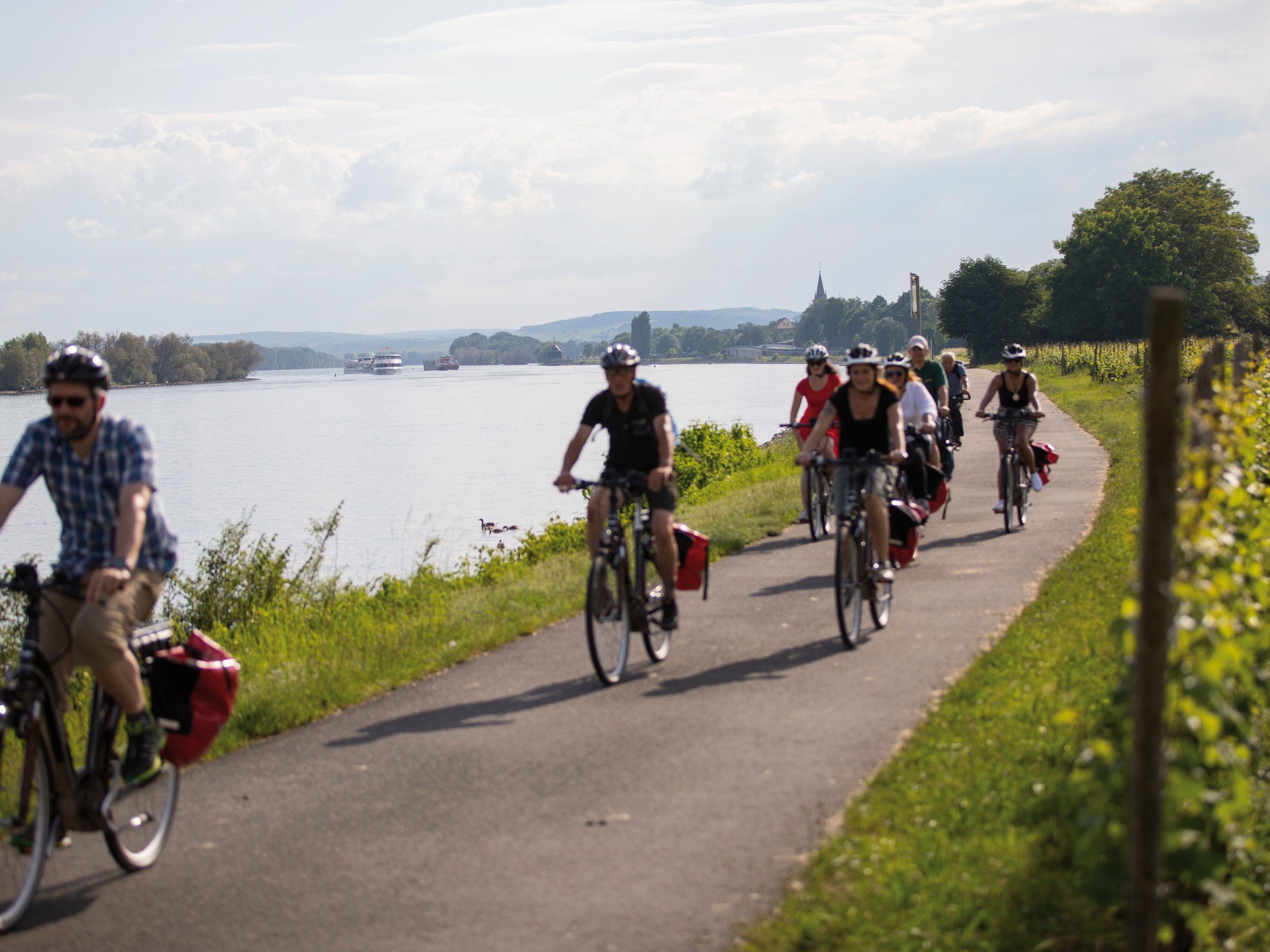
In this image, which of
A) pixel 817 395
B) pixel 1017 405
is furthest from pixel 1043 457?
pixel 817 395

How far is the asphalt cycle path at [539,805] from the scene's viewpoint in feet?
14.6

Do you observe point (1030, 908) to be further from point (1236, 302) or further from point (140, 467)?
point (1236, 302)

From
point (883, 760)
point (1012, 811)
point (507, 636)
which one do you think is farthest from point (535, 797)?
point (507, 636)

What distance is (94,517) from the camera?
4875mm

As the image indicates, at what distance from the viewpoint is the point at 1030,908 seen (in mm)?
4289

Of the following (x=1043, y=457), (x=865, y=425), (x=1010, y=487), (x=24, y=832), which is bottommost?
(x=24, y=832)

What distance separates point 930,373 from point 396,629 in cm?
771

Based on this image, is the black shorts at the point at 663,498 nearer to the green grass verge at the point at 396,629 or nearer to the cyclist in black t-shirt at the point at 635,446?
the cyclist in black t-shirt at the point at 635,446

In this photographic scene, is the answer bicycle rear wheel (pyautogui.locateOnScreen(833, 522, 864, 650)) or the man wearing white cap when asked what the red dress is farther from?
bicycle rear wheel (pyautogui.locateOnScreen(833, 522, 864, 650))

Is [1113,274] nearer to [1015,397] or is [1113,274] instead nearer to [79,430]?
[1015,397]

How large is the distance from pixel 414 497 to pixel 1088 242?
74852mm

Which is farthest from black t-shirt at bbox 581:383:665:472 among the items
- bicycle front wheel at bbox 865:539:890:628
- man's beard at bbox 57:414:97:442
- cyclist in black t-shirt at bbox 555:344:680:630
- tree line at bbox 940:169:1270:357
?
tree line at bbox 940:169:1270:357

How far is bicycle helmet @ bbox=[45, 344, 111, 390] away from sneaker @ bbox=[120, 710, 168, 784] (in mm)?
1341

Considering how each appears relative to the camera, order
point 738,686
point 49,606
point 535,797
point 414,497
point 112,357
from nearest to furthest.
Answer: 1. point 49,606
2. point 535,797
3. point 738,686
4. point 414,497
5. point 112,357
